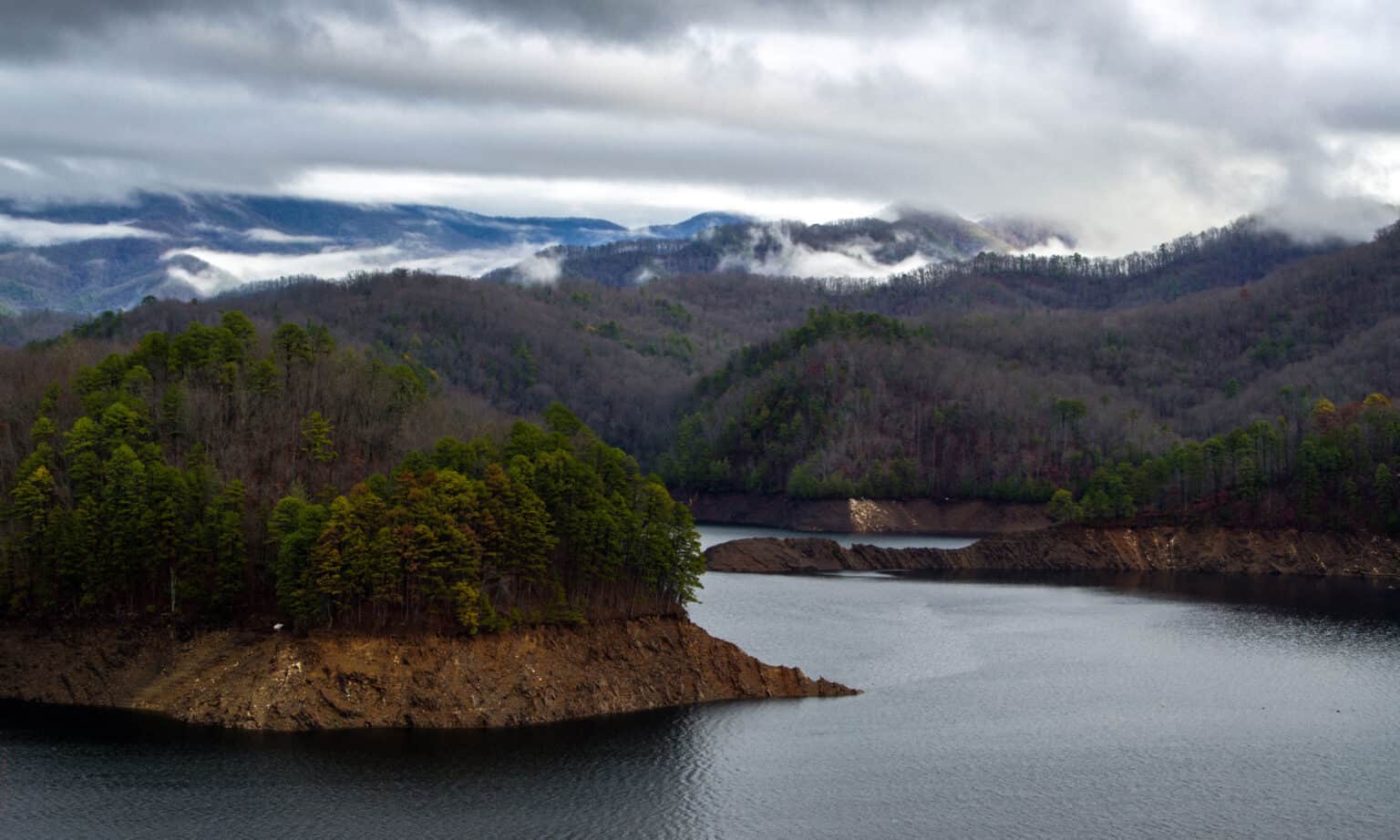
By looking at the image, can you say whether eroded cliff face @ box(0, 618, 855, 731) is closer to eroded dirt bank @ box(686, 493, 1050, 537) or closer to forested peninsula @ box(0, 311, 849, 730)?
forested peninsula @ box(0, 311, 849, 730)

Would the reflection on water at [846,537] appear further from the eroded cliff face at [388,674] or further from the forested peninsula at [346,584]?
the eroded cliff face at [388,674]

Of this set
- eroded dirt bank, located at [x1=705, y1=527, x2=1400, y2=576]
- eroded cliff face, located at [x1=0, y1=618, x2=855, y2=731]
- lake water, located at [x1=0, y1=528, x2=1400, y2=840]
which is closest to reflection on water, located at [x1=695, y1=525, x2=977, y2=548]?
eroded dirt bank, located at [x1=705, y1=527, x2=1400, y2=576]

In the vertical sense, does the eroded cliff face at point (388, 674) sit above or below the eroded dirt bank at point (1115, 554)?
below

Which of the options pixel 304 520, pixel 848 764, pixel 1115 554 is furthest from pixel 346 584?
pixel 1115 554

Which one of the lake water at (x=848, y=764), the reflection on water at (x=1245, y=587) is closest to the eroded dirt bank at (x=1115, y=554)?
the reflection on water at (x=1245, y=587)

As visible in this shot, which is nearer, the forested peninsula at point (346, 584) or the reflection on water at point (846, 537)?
the forested peninsula at point (346, 584)

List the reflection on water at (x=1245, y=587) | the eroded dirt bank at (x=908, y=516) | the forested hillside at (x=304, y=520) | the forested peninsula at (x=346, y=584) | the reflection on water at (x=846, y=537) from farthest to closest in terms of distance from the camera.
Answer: the eroded dirt bank at (x=908, y=516)
the reflection on water at (x=846, y=537)
the reflection on water at (x=1245, y=587)
the forested hillside at (x=304, y=520)
the forested peninsula at (x=346, y=584)

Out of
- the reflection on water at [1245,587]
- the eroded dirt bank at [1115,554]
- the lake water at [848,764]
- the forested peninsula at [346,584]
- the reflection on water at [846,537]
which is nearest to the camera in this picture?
the lake water at [848,764]

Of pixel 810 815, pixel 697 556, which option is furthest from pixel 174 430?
pixel 810 815

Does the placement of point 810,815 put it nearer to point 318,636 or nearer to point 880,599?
point 318,636
